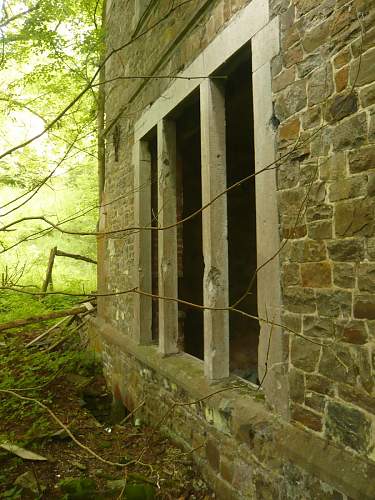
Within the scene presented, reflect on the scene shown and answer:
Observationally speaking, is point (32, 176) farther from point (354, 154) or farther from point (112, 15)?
point (354, 154)

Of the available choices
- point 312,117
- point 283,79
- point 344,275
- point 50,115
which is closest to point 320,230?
point 344,275

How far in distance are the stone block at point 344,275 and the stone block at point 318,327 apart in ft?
0.75

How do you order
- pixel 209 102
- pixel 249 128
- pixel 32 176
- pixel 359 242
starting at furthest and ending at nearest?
pixel 32 176
pixel 249 128
pixel 209 102
pixel 359 242

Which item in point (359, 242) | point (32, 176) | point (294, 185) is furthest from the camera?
point (32, 176)

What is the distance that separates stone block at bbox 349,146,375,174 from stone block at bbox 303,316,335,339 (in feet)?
2.80

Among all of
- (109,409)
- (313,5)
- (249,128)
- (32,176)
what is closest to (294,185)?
(313,5)

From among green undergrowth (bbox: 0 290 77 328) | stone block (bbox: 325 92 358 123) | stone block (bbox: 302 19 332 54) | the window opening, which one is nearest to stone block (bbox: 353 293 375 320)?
stone block (bbox: 325 92 358 123)

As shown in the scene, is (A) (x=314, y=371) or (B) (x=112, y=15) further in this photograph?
(B) (x=112, y=15)

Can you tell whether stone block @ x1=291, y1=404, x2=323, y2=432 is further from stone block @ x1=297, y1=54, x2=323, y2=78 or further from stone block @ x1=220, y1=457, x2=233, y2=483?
stone block @ x1=297, y1=54, x2=323, y2=78

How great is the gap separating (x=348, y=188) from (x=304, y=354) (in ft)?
3.37

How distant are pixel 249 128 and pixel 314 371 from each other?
420 centimetres

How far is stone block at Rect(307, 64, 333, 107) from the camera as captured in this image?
2147mm

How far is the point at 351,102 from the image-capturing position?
2004 millimetres

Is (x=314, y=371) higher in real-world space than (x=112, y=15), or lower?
lower
